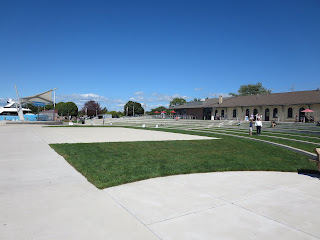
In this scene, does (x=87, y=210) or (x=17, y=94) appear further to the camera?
(x=17, y=94)

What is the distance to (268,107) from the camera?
41438mm

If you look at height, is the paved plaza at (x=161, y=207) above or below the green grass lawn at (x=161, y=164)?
below

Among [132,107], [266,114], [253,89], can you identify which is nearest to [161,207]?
[266,114]

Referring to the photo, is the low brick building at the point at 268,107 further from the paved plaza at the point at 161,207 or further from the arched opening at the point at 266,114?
the paved plaza at the point at 161,207

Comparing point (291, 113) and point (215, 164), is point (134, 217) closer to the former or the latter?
point (215, 164)

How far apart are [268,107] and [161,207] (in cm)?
4193

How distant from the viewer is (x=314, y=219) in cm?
370

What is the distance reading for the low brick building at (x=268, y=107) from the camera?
36.8 meters

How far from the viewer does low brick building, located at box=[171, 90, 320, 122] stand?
36750 millimetres

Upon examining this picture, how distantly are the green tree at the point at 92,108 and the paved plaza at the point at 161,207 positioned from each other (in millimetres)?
99768

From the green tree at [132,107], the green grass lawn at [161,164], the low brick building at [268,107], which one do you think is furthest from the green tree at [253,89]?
the green grass lawn at [161,164]

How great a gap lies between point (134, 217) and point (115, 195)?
1047mm

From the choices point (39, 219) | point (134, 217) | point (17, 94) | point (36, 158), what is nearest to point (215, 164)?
point (134, 217)

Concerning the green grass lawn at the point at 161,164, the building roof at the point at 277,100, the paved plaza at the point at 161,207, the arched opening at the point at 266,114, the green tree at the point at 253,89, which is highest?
the green tree at the point at 253,89
